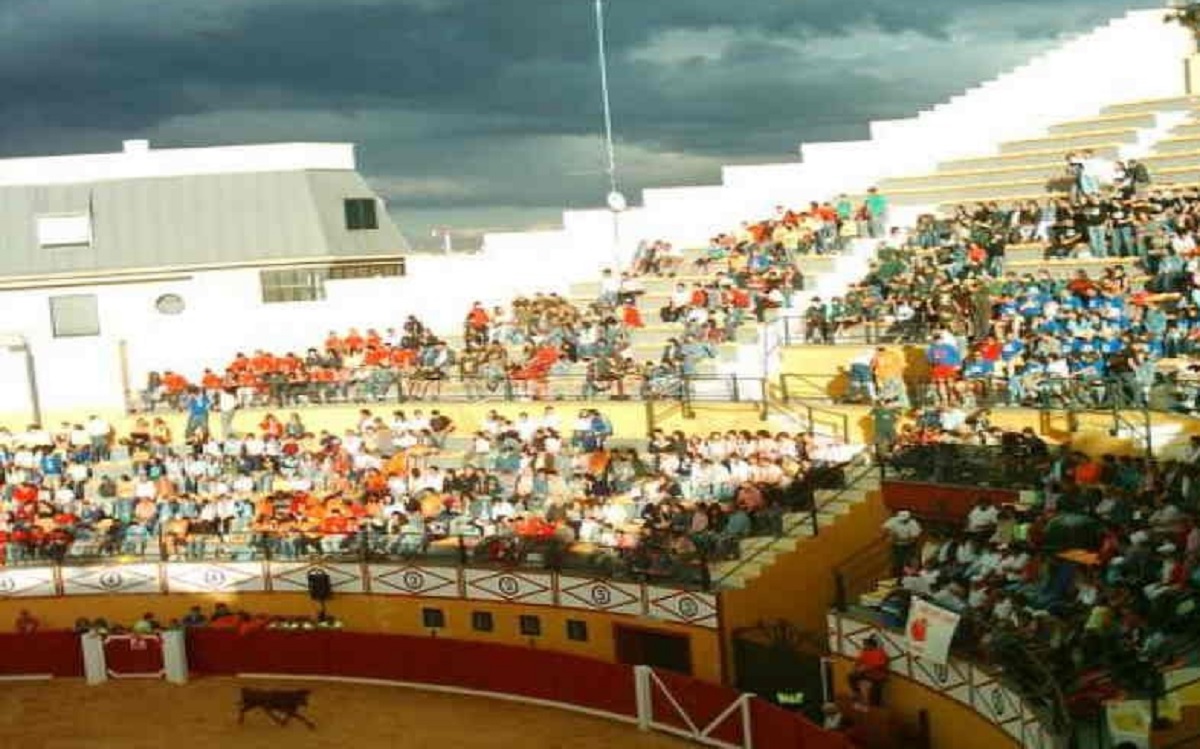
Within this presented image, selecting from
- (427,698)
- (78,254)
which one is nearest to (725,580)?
(427,698)

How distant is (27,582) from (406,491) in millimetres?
7948

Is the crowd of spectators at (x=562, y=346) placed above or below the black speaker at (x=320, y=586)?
above

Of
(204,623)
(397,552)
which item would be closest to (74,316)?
(204,623)

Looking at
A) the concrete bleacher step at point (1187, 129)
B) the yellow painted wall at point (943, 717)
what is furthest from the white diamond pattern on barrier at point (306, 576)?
the concrete bleacher step at point (1187, 129)

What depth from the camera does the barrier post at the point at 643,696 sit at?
24.6 m

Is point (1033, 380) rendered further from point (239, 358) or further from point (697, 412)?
point (239, 358)

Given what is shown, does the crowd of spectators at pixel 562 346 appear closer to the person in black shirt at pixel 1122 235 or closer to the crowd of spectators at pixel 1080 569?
the person in black shirt at pixel 1122 235

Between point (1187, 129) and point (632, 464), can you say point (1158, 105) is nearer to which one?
point (1187, 129)

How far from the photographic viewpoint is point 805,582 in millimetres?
26641

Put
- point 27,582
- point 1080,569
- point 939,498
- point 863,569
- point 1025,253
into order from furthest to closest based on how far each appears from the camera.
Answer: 1. point 1025,253
2. point 27,582
3. point 863,569
4. point 939,498
5. point 1080,569

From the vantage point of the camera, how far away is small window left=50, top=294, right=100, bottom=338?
44250 mm

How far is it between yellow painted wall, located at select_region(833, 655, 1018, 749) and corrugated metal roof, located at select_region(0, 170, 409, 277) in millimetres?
28838

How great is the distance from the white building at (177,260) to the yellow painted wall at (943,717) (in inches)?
969

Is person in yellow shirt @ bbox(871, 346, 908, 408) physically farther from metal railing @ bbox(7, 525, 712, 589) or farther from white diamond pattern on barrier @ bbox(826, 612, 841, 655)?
white diamond pattern on barrier @ bbox(826, 612, 841, 655)
